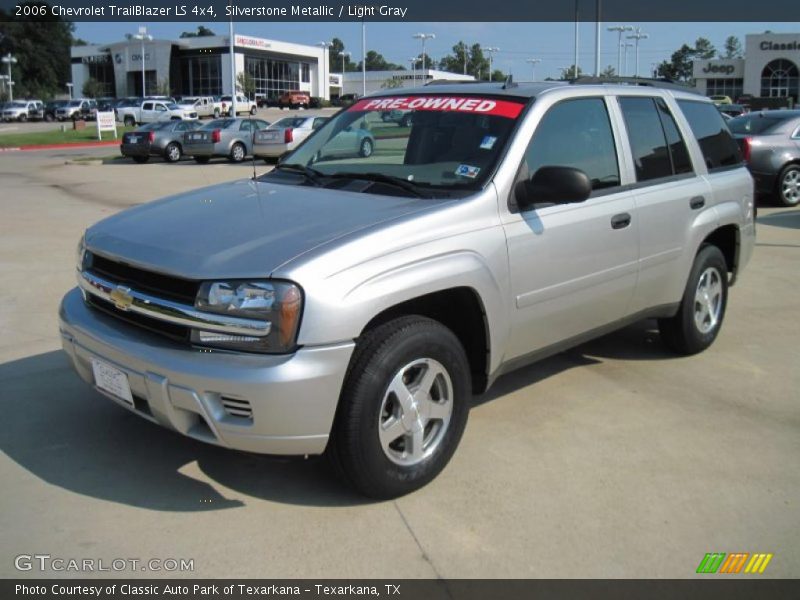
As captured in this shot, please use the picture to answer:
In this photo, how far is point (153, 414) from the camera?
133 inches

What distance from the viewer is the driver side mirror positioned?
3828mm

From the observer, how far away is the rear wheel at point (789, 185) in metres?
13.1

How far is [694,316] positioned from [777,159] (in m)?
8.94

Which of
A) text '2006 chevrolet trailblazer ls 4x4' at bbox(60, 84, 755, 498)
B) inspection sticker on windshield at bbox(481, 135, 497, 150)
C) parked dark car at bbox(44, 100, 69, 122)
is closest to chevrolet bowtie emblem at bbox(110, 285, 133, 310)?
text '2006 chevrolet trailblazer ls 4x4' at bbox(60, 84, 755, 498)

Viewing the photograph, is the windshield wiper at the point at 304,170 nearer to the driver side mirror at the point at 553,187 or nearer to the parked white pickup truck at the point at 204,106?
the driver side mirror at the point at 553,187

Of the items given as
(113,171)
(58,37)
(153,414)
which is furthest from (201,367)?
(58,37)

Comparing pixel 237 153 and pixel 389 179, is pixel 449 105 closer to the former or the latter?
pixel 389 179

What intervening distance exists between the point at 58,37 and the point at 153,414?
131 metres

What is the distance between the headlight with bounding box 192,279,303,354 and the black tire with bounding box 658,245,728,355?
10.7 ft

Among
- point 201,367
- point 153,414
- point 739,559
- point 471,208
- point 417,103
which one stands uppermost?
point 417,103

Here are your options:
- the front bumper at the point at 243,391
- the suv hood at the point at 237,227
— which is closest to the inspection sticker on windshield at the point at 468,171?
the suv hood at the point at 237,227

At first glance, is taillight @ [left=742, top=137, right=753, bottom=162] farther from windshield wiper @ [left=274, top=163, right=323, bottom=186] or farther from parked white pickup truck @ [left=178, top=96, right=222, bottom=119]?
parked white pickup truck @ [left=178, top=96, right=222, bottom=119]

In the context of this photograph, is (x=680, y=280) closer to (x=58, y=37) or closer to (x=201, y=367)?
(x=201, y=367)

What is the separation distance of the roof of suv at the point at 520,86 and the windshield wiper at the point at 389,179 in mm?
785
